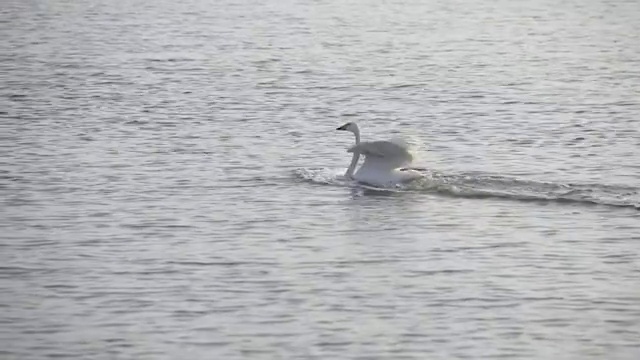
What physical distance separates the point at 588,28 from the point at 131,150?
2478 centimetres

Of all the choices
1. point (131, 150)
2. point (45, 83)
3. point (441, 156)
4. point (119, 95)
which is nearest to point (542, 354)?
point (441, 156)

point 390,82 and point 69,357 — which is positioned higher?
point 69,357

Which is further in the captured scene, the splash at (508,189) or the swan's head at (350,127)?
the swan's head at (350,127)

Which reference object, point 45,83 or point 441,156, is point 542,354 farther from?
point 45,83

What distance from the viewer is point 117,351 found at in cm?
1480

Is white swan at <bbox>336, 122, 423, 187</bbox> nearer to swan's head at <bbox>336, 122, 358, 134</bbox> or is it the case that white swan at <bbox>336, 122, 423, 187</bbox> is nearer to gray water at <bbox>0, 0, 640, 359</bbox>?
gray water at <bbox>0, 0, 640, 359</bbox>

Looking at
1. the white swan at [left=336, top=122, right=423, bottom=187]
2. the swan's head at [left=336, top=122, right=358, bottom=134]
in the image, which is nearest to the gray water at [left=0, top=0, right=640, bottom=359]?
the white swan at [left=336, top=122, right=423, bottom=187]

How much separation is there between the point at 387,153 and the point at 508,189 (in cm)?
188

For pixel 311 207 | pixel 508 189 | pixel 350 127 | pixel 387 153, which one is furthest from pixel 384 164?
pixel 311 207

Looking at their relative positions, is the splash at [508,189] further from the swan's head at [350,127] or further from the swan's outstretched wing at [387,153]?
the swan's head at [350,127]

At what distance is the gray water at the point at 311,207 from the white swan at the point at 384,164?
26 centimetres

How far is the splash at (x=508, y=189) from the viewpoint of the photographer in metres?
21.7

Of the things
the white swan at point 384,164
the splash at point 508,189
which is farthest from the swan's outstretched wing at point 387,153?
the splash at point 508,189

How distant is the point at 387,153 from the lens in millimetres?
23047
